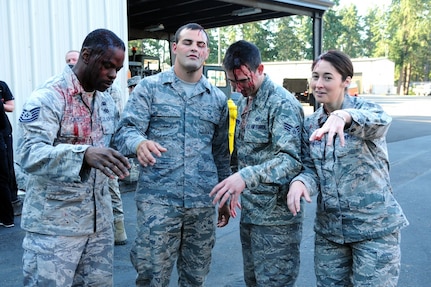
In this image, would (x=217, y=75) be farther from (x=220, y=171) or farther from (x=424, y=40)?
(x=424, y=40)

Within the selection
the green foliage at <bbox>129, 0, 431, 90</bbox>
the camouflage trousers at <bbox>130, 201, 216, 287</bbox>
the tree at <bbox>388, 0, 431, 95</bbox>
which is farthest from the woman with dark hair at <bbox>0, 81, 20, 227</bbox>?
the tree at <bbox>388, 0, 431, 95</bbox>

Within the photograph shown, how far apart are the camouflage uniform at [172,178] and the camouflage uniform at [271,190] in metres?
0.27

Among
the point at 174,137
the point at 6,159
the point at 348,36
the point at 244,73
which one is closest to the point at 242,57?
the point at 244,73

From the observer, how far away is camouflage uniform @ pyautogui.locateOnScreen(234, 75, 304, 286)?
244 centimetres

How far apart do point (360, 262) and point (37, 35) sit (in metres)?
5.02

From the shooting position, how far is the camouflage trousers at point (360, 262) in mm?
2223

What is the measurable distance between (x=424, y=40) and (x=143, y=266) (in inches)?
2651

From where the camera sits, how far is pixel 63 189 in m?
2.11

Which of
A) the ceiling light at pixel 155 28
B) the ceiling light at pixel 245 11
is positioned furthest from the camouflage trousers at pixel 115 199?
the ceiling light at pixel 155 28

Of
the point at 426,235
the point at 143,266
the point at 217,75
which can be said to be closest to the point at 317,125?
the point at 143,266

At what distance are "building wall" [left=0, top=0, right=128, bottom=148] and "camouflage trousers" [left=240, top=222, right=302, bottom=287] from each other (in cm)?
375

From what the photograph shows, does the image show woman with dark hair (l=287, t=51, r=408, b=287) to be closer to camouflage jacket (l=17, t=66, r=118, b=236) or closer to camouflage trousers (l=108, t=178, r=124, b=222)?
camouflage jacket (l=17, t=66, r=118, b=236)

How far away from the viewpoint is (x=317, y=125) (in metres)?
2.44

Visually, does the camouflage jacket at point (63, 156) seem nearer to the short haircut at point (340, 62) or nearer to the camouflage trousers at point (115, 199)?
the short haircut at point (340, 62)
